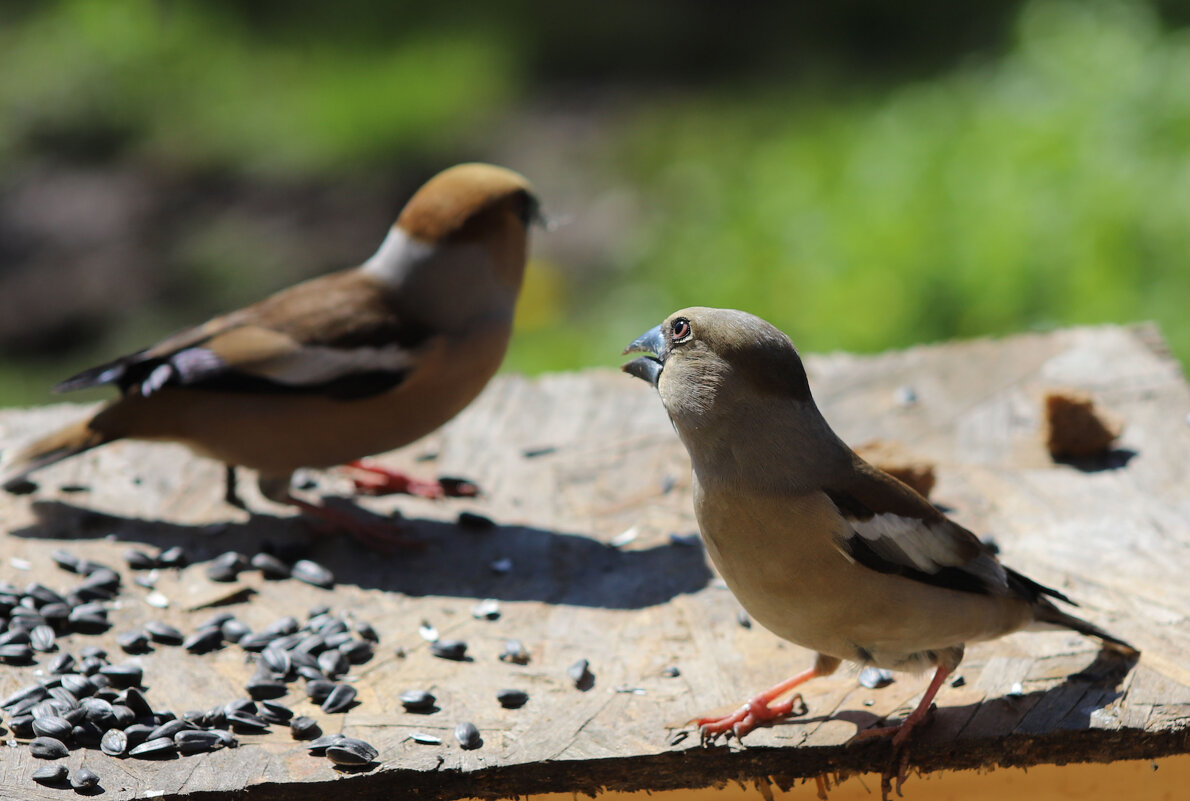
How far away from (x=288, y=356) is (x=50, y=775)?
5.38 ft

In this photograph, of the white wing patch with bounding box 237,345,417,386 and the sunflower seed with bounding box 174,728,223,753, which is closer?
the sunflower seed with bounding box 174,728,223,753

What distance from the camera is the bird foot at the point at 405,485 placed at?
15.4 ft

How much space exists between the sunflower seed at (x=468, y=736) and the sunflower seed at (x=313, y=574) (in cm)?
106

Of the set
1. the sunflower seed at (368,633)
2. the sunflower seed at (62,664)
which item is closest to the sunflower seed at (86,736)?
the sunflower seed at (62,664)

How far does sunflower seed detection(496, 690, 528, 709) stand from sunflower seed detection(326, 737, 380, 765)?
0.40m

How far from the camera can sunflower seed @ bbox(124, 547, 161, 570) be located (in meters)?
4.09

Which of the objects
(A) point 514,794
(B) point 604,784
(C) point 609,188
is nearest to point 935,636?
(B) point 604,784

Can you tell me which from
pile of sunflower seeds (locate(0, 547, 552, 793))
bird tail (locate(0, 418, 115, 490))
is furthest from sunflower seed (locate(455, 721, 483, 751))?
bird tail (locate(0, 418, 115, 490))

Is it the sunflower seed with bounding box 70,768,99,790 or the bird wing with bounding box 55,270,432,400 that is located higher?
the bird wing with bounding box 55,270,432,400

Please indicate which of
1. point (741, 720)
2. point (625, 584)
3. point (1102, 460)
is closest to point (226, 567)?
point (625, 584)

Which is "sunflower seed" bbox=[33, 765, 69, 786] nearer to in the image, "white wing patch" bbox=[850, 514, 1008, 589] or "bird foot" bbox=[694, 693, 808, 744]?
"bird foot" bbox=[694, 693, 808, 744]

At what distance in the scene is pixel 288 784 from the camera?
2.98 meters

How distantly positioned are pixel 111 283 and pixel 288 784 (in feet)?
20.6

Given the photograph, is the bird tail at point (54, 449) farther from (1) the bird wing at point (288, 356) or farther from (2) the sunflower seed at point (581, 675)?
(2) the sunflower seed at point (581, 675)
